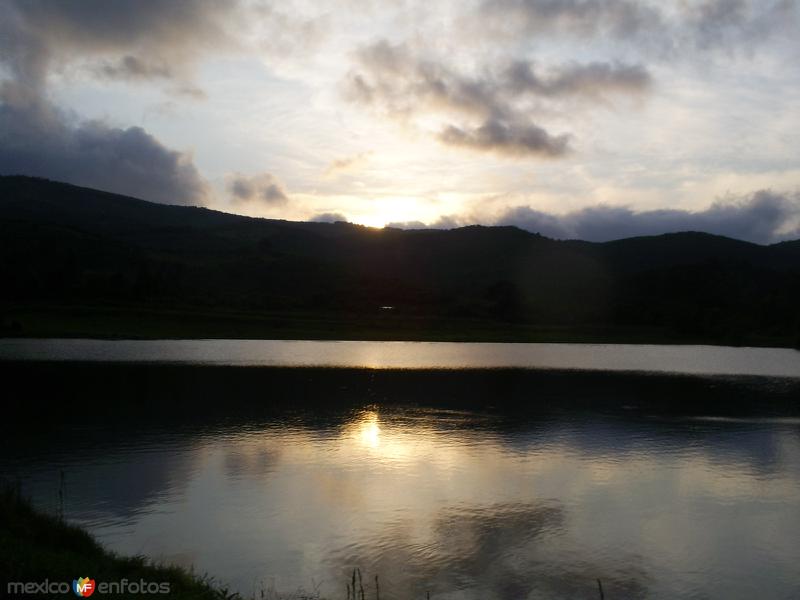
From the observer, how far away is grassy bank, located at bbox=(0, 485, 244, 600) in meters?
11.3

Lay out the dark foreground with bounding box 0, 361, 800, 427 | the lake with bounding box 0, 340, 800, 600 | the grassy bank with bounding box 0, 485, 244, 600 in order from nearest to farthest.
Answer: the grassy bank with bounding box 0, 485, 244, 600 < the lake with bounding box 0, 340, 800, 600 < the dark foreground with bounding box 0, 361, 800, 427

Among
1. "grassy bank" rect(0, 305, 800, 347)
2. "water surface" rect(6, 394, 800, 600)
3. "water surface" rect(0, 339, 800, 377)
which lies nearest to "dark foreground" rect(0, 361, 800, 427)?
"water surface" rect(6, 394, 800, 600)

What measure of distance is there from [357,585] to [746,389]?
51780 millimetres

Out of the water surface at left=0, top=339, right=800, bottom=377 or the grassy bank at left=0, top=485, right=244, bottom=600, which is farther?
the water surface at left=0, top=339, right=800, bottom=377

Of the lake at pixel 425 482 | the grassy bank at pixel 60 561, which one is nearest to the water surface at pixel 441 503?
the lake at pixel 425 482

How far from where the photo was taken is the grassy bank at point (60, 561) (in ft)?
37.1

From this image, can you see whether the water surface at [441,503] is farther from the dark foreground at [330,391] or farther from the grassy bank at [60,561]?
the dark foreground at [330,391]

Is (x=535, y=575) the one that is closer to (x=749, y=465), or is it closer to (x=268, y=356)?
(x=749, y=465)

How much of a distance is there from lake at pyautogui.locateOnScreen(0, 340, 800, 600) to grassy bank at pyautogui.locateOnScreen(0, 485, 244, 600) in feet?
6.68

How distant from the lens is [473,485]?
24.5 m

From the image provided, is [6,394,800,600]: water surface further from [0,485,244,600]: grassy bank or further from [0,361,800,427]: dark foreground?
[0,361,800,427]: dark foreground

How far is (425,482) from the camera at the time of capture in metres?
24.7

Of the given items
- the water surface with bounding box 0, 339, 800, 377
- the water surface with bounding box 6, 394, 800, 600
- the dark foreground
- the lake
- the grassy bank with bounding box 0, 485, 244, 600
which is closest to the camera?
the grassy bank with bounding box 0, 485, 244, 600

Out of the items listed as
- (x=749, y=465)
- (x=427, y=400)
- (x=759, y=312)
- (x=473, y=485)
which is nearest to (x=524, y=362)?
(x=427, y=400)
